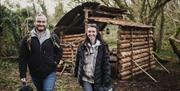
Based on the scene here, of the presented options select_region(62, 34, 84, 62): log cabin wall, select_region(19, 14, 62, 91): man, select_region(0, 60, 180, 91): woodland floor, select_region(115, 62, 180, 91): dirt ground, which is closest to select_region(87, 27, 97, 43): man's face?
select_region(19, 14, 62, 91): man

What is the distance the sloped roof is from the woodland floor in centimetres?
257

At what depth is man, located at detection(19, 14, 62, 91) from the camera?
6109 mm

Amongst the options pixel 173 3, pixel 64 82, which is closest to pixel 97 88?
pixel 64 82

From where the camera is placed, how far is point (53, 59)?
6.29 meters

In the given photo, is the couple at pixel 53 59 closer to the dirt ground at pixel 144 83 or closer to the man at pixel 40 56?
the man at pixel 40 56

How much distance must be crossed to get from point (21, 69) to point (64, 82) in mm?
7405

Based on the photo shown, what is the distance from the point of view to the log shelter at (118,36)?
14.8 m

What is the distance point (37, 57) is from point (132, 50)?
32.6 ft

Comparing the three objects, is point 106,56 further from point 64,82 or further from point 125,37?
point 125,37

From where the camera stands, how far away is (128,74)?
15398 millimetres

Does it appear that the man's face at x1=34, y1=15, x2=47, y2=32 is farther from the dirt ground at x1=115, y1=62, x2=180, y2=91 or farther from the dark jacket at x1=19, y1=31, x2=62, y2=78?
the dirt ground at x1=115, y1=62, x2=180, y2=91

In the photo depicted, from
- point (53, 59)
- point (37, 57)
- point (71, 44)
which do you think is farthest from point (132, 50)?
point (37, 57)

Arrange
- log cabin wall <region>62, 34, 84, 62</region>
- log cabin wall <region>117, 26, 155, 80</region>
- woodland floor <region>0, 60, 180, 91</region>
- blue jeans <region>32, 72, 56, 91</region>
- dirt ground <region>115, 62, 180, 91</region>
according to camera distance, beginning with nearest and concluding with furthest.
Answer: blue jeans <region>32, 72, 56, 91</region>, woodland floor <region>0, 60, 180, 91</region>, dirt ground <region>115, 62, 180, 91</region>, log cabin wall <region>117, 26, 155, 80</region>, log cabin wall <region>62, 34, 84, 62</region>

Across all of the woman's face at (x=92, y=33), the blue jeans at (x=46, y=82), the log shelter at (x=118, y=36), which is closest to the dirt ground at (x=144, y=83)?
the log shelter at (x=118, y=36)
